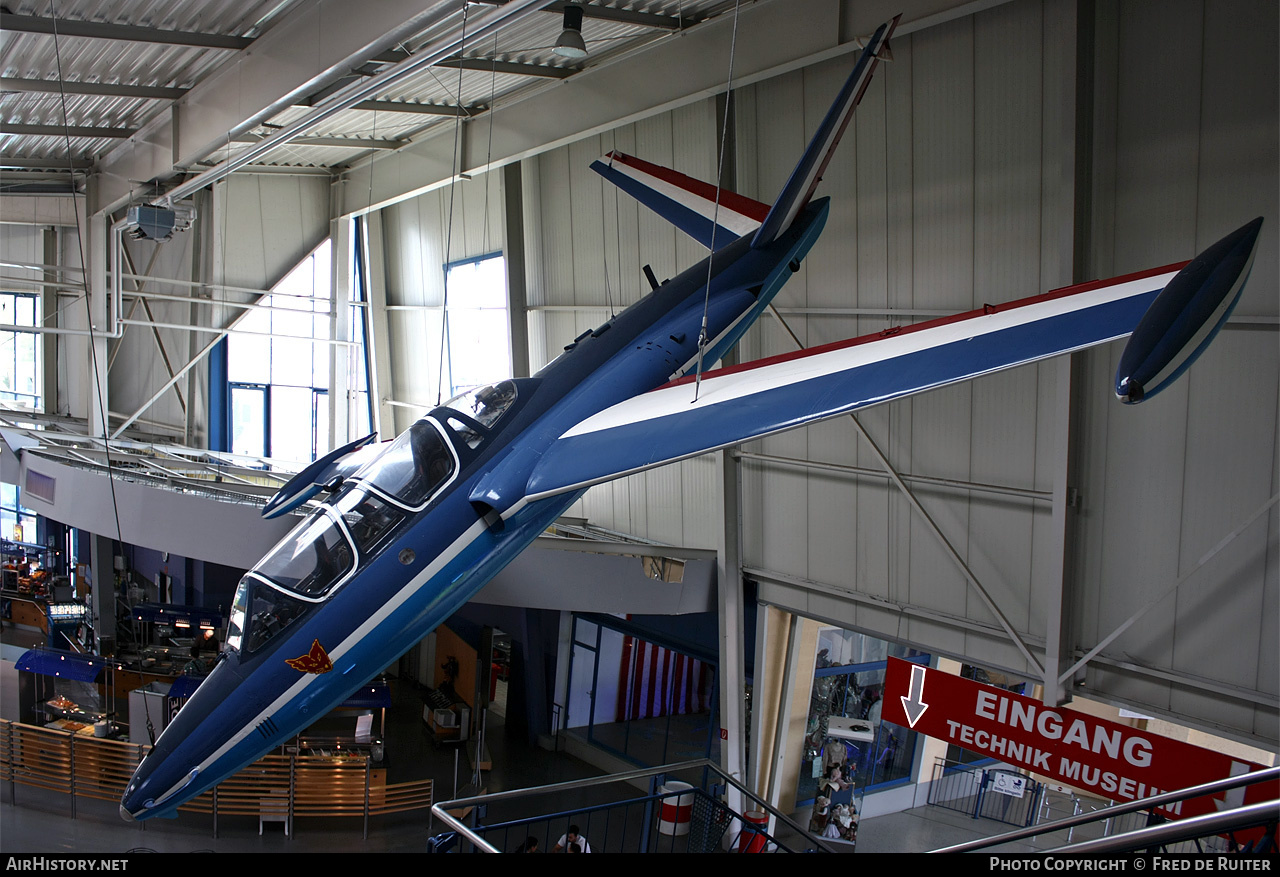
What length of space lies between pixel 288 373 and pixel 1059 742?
60.6ft

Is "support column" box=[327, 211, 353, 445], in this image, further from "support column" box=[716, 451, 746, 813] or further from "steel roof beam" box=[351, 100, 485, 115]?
"support column" box=[716, 451, 746, 813]

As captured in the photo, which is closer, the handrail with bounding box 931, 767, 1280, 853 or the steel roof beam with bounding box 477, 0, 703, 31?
the handrail with bounding box 931, 767, 1280, 853

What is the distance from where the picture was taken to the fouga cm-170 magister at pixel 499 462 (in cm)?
511

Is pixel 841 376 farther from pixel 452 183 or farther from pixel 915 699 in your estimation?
pixel 452 183

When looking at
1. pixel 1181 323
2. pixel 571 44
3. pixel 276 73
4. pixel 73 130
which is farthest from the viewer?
pixel 73 130

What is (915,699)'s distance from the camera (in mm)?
9633

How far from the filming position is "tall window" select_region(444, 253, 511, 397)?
16.5 m

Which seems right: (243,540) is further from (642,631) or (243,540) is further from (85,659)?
(642,631)

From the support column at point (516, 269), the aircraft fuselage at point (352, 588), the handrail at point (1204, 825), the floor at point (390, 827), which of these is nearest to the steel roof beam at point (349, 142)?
the support column at point (516, 269)

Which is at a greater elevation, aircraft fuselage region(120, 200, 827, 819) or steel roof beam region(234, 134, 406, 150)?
steel roof beam region(234, 134, 406, 150)

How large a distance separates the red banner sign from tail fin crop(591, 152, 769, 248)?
4.96m

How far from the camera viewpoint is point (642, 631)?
49.9ft

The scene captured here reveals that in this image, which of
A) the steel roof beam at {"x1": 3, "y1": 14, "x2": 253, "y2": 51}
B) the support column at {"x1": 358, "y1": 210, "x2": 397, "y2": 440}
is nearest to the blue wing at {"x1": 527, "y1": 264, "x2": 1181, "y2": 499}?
the steel roof beam at {"x1": 3, "y1": 14, "x2": 253, "y2": 51}

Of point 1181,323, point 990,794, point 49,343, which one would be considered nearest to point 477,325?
point 990,794
